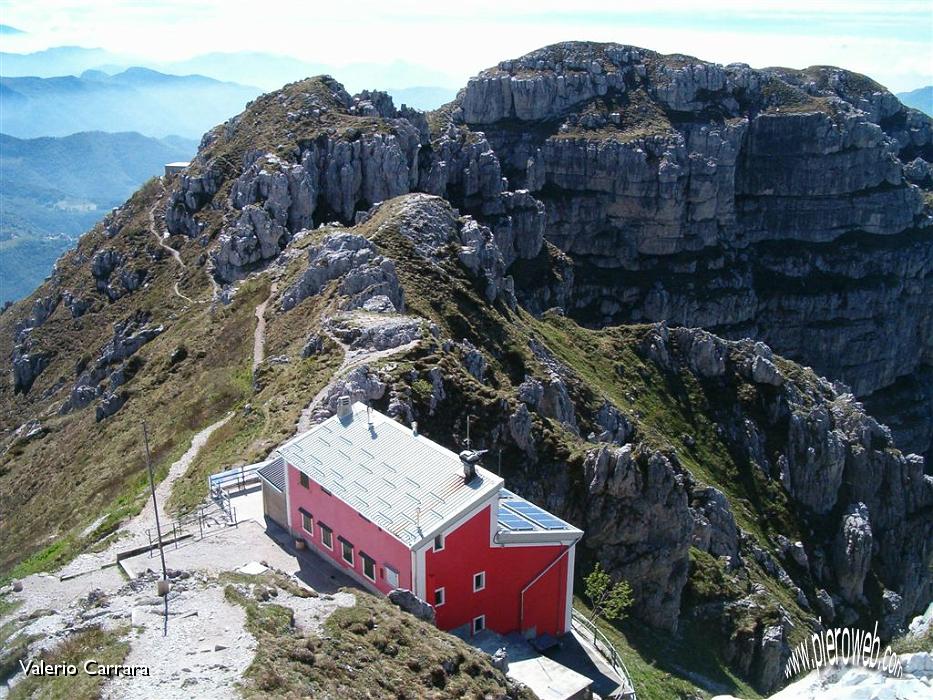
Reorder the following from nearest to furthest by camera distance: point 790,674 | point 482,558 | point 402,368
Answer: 1. point 482,558
2. point 790,674
3. point 402,368

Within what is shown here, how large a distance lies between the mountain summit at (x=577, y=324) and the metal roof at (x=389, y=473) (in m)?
7.95

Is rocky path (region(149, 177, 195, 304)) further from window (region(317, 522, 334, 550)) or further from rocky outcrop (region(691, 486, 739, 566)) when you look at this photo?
window (region(317, 522, 334, 550))

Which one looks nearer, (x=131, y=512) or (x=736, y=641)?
(x=131, y=512)

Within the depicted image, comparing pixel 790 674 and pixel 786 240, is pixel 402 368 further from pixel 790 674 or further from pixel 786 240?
pixel 786 240

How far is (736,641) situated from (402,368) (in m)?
25.5

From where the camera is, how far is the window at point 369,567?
35.5 metres

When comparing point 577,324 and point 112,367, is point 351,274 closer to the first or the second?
point 112,367

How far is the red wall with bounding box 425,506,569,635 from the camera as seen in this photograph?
1356 inches

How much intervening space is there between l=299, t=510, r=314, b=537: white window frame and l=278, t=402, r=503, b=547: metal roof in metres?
2.13

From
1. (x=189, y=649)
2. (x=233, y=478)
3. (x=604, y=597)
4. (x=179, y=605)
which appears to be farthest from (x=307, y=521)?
(x=604, y=597)

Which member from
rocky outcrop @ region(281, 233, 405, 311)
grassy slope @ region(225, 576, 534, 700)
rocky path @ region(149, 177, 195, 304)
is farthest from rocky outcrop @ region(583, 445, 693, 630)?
rocky path @ region(149, 177, 195, 304)

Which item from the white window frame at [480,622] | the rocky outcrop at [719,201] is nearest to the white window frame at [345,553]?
the white window frame at [480,622]

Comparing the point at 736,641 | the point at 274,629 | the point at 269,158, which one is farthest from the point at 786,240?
the point at 274,629

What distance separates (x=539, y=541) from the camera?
1459 inches
